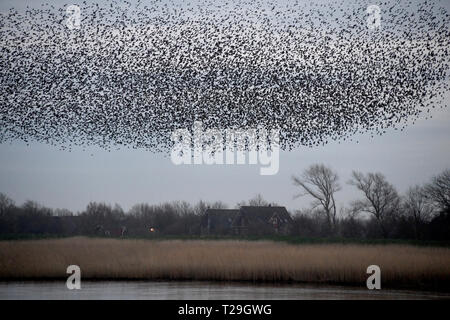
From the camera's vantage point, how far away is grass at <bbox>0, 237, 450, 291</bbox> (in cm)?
2241

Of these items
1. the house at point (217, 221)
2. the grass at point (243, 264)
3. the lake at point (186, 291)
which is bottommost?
the lake at point (186, 291)

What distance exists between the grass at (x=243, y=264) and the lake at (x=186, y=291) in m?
0.72

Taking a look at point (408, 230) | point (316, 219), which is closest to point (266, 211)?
point (316, 219)

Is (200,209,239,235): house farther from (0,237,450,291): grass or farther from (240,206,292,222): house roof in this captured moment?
(0,237,450,291): grass

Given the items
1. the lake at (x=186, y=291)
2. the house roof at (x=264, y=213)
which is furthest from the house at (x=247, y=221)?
the lake at (x=186, y=291)

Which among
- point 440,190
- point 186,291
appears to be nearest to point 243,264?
point 186,291

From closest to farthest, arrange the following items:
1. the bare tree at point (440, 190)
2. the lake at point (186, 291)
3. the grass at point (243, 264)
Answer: the lake at point (186, 291)
the grass at point (243, 264)
the bare tree at point (440, 190)

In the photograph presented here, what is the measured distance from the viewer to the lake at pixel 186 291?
19.1 meters

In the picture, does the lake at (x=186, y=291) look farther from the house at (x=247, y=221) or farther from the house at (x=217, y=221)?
the house at (x=217, y=221)

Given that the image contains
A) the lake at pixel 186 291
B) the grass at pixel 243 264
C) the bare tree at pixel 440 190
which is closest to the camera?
the lake at pixel 186 291

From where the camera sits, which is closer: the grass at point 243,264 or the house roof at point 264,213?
the grass at point 243,264

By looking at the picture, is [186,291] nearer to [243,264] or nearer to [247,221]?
[243,264]

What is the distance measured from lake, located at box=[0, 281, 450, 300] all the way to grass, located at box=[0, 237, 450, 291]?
0.72m
